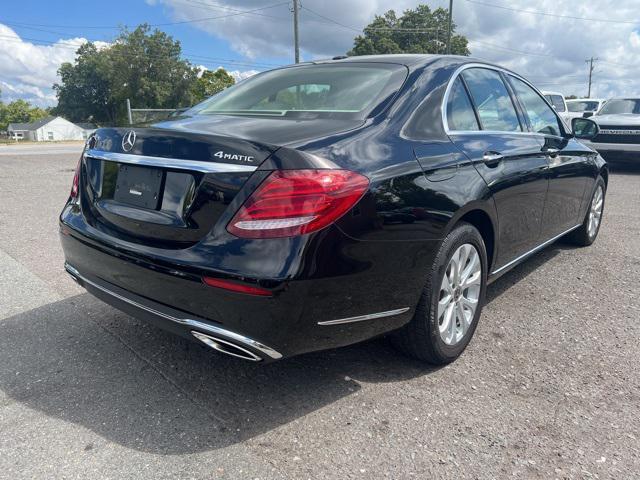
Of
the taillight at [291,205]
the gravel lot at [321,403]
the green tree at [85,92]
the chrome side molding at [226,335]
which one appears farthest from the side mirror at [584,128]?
the green tree at [85,92]

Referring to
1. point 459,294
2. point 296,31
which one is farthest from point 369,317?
point 296,31

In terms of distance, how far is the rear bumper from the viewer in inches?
80.8

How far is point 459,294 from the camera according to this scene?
2.86m

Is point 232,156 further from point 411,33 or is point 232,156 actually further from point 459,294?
point 411,33

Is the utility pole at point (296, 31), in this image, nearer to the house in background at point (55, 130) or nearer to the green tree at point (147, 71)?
the green tree at point (147, 71)

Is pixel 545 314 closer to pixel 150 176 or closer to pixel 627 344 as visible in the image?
pixel 627 344

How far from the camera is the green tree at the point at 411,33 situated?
57.6 m

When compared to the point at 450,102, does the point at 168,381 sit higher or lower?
lower

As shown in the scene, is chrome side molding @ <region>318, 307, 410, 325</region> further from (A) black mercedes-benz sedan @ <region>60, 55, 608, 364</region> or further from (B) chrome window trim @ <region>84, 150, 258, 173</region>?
(B) chrome window trim @ <region>84, 150, 258, 173</region>

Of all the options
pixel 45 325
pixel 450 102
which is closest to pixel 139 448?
pixel 45 325

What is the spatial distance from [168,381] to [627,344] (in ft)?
8.60

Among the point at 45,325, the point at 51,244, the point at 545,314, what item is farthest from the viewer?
the point at 51,244

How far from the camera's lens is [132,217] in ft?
7.80

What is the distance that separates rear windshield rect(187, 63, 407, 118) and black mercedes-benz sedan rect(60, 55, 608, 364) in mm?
15
